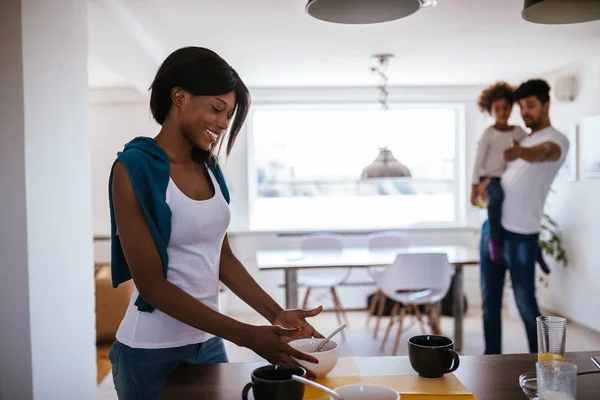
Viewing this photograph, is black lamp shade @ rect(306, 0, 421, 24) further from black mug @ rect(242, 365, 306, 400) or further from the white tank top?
black mug @ rect(242, 365, 306, 400)

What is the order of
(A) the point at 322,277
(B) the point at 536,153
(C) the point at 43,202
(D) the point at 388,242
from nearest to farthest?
(C) the point at 43,202
(B) the point at 536,153
(D) the point at 388,242
(A) the point at 322,277

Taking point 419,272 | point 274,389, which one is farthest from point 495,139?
point 274,389

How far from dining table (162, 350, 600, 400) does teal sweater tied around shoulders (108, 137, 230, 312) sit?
18cm

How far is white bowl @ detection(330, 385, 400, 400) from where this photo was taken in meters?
0.97

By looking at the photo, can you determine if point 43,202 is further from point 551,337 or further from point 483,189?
point 483,189

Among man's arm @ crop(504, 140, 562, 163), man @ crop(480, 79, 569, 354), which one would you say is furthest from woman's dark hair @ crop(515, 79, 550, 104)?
man's arm @ crop(504, 140, 562, 163)

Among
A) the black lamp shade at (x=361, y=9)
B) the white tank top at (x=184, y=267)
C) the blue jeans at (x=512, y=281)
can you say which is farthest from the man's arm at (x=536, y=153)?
the white tank top at (x=184, y=267)

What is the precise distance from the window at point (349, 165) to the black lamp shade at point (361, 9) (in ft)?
14.3

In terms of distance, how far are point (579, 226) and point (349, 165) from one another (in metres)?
2.36

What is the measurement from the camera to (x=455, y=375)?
1181mm

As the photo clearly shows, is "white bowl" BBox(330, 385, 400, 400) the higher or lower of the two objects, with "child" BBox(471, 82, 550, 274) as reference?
lower

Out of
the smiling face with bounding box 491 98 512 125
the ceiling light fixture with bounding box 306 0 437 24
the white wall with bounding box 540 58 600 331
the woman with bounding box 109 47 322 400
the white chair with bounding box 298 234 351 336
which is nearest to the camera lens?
the woman with bounding box 109 47 322 400

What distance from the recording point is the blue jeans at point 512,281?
10.5 feet

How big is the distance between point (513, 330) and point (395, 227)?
5.32ft
